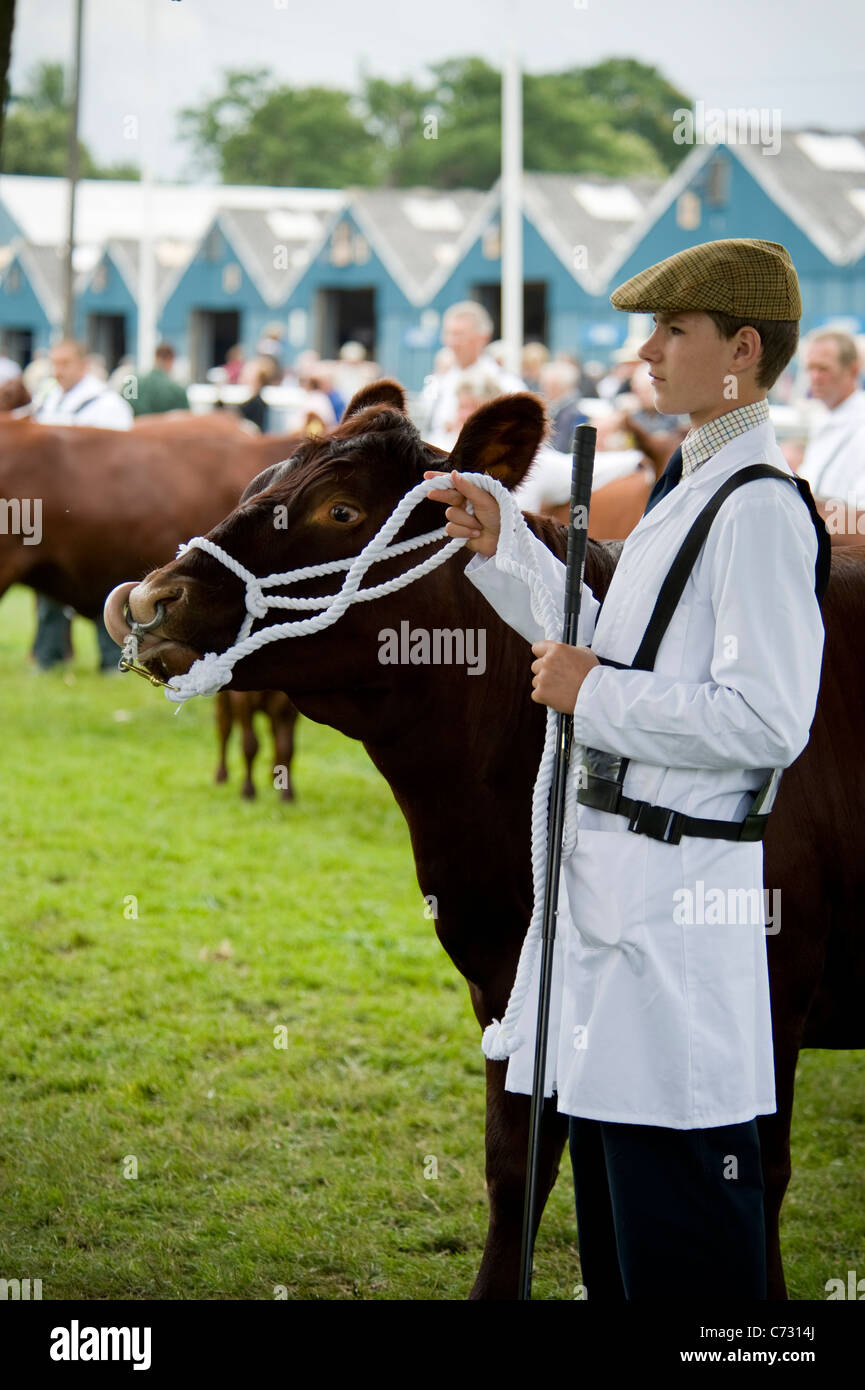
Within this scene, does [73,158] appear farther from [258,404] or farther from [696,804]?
[696,804]

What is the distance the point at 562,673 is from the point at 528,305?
150ft

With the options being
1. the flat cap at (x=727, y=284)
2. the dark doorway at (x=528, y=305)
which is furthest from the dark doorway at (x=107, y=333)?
the flat cap at (x=727, y=284)

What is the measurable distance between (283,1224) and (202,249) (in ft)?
161

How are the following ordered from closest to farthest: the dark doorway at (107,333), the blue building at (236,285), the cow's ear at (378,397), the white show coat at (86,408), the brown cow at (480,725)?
the brown cow at (480,725) → the cow's ear at (378,397) → the white show coat at (86,408) → the blue building at (236,285) → the dark doorway at (107,333)

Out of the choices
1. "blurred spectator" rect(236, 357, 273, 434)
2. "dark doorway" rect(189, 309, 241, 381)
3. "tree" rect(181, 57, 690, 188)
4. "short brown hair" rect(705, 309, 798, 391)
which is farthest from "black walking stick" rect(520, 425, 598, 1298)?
"tree" rect(181, 57, 690, 188)

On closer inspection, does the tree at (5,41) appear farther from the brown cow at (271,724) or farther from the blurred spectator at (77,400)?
the blurred spectator at (77,400)

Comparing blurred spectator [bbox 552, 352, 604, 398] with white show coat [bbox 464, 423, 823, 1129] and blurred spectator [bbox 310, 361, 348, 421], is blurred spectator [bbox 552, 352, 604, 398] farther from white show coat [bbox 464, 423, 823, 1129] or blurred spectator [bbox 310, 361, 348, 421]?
white show coat [bbox 464, 423, 823, 1129]

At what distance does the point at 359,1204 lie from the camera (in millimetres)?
4262

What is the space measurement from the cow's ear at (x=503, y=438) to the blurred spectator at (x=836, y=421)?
480 cm

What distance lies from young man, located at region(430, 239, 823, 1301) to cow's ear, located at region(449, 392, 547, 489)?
59 centimetres

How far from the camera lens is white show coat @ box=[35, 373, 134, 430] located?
39.9 ft

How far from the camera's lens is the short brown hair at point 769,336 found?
7.99 ft

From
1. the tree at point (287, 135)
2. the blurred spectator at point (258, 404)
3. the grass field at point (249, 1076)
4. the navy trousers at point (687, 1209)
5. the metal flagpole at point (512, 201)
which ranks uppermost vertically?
the tree at point (287, 135)
